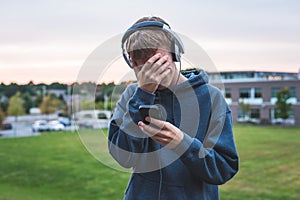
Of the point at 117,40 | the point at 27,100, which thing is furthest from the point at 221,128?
the point at 27,100

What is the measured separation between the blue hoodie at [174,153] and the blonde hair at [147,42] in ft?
0.32

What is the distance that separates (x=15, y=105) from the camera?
89.9 ft

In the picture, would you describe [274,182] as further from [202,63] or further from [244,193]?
[202,63]

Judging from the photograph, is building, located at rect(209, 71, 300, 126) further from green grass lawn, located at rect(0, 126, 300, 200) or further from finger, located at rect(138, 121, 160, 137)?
finger, located at rect(138, 121, 160, 137)

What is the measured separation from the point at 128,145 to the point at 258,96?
3274cm

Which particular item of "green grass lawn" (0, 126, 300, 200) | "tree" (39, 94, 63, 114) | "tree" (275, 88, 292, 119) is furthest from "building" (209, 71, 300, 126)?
"green grass lawn" (0, 126, 300, 200)

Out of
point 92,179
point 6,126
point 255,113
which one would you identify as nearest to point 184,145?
point 92,179

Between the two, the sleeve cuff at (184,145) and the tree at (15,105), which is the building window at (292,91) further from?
the sleeve cuff at (184,145)

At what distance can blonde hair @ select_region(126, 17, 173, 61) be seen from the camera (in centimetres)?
94

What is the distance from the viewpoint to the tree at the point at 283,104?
29.3 m

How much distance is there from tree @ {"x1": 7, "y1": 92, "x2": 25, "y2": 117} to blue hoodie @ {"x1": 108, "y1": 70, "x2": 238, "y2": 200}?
90.2ft

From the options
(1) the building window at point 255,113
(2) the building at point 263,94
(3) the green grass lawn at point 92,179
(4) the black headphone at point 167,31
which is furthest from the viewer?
(1) the building window at point 255,113

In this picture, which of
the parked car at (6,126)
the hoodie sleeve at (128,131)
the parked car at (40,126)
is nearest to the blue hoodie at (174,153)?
the hoodie sleeve at (128,131)

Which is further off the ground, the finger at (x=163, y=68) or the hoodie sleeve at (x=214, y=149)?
the finger at (x=163, y=68)
